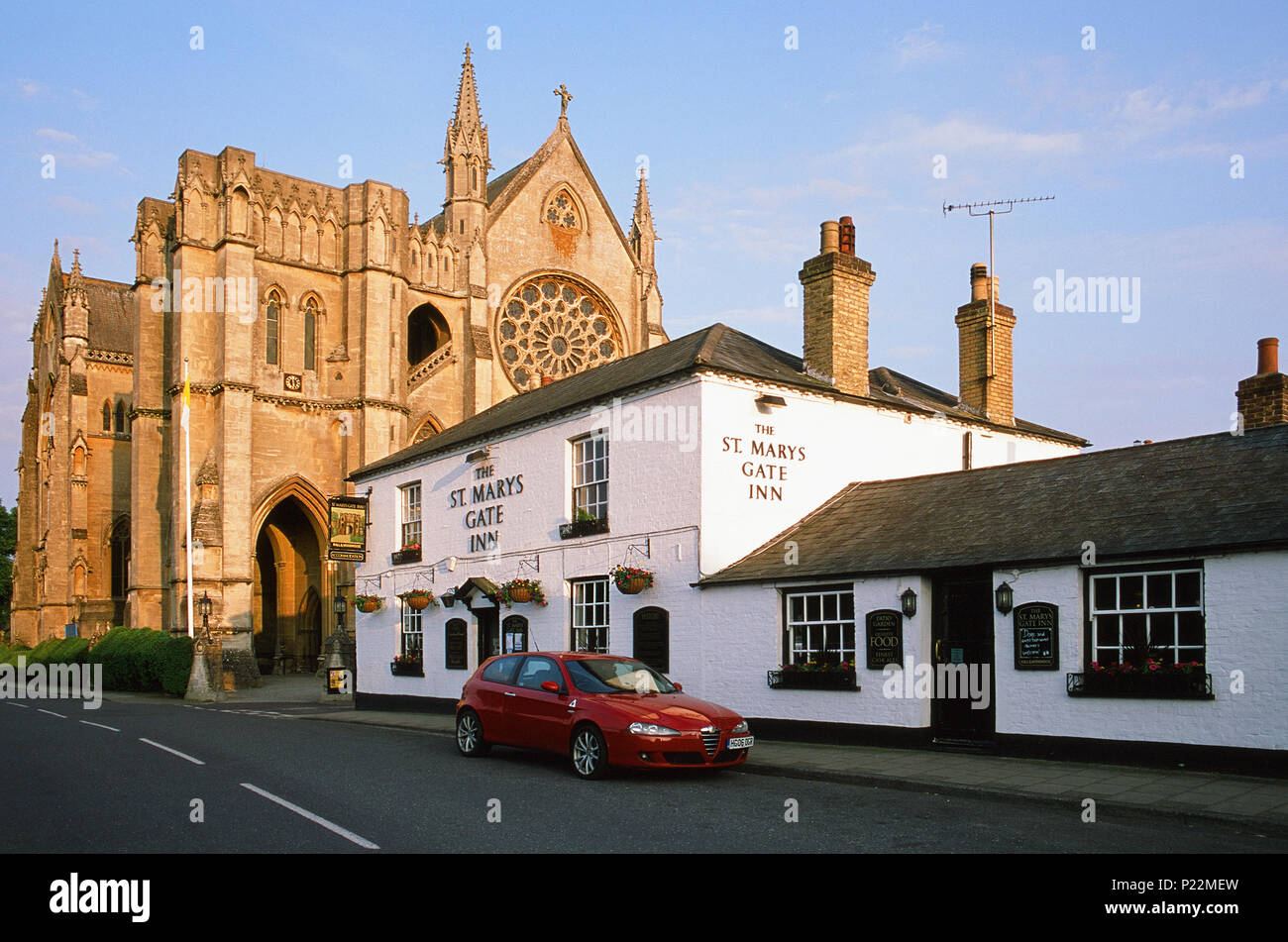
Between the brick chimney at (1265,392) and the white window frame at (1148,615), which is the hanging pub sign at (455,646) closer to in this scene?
the white window frame at (1148,615)

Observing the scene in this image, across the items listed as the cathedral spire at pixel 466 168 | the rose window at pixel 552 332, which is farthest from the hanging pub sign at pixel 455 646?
the cathedral spire at pixel 466 168

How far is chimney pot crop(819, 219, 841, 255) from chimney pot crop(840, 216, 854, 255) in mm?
139

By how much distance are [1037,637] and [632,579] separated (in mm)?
6853

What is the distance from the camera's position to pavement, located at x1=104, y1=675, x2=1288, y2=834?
9.62 m

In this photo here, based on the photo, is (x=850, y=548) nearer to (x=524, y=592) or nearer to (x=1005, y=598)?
(x=1005, y=598)

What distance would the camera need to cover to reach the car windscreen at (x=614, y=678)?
1328 centimetres

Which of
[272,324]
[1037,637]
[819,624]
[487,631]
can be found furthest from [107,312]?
[1037,637]

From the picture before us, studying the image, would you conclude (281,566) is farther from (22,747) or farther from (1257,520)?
(1257,520)

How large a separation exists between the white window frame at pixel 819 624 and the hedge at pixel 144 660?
72.8 feet

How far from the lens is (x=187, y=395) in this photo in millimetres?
35188

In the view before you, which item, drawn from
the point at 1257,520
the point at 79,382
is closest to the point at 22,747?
the point at 1257,520

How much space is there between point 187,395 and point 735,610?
24747mm

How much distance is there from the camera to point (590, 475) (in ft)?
66.8
